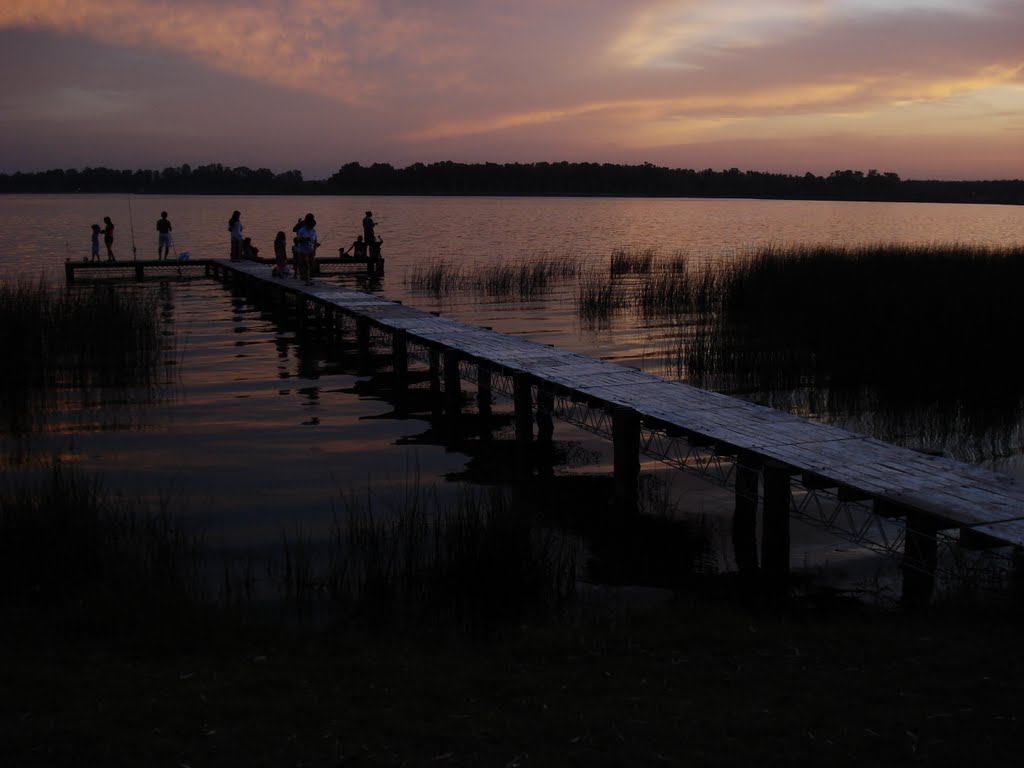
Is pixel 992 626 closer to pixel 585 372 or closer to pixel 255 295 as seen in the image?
pixel 585 372

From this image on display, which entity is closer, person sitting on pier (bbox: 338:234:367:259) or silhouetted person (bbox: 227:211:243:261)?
silhouetted person (bbox: 227:211:243:261)

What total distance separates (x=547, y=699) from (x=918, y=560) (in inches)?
133

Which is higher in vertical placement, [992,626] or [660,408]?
[660,408]

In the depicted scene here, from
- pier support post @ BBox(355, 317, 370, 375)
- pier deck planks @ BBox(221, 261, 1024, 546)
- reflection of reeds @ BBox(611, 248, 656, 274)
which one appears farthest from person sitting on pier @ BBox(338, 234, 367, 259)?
pier deck planks @ BBox(221, 261, 1024, 546)

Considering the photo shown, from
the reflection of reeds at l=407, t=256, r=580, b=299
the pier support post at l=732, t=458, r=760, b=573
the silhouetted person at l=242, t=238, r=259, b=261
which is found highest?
the silhouetted person at l=242, t=238, r=259, b=261

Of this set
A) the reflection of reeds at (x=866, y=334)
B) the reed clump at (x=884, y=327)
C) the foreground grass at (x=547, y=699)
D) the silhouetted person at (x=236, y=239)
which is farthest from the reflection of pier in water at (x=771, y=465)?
the silhouetted person at (x=236, y=239)

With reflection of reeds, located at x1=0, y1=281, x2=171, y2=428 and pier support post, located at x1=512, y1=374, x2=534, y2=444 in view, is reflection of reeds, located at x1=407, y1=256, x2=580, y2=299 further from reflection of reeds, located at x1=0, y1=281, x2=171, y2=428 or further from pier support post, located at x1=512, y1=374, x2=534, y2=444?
pier support post, located at x1=512, y1=374, x2=534, y2=444

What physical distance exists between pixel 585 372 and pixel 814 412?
137 inches

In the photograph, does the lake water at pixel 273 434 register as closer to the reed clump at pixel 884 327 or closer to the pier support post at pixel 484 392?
the pier support post at pixel 484 392

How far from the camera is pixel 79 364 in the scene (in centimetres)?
1631

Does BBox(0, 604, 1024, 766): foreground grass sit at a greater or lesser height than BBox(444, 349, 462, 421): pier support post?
lesser

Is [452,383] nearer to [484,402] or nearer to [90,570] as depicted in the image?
[484,402]

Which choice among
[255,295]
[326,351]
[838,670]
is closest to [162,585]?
[838,670]

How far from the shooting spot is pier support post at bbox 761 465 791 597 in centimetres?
762
